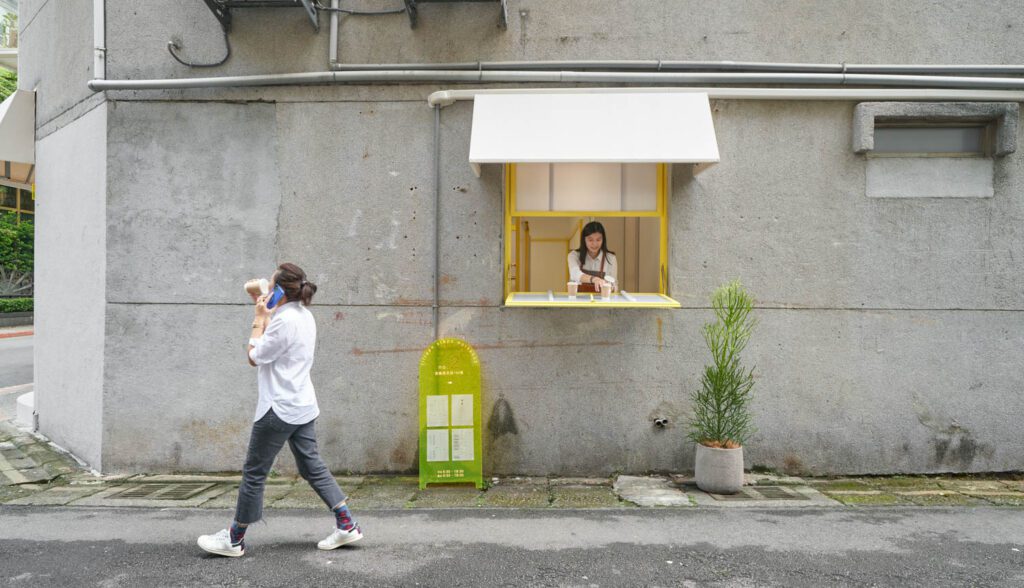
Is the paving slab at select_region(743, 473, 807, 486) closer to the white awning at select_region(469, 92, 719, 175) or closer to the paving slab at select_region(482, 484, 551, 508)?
the paving slab at select_region(482, 484, 551, 508)

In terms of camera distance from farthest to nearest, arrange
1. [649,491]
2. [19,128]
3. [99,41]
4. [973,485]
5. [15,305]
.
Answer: [15,305] → [19,128] → [99,41] → [973,485] → [649,491]

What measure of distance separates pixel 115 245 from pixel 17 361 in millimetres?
10460

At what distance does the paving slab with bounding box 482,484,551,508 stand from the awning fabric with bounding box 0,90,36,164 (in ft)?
24.0

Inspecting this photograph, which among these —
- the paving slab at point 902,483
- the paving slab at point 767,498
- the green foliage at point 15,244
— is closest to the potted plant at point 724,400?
the paving slab at point 767,498

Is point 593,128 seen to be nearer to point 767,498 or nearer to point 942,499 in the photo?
point 767,498

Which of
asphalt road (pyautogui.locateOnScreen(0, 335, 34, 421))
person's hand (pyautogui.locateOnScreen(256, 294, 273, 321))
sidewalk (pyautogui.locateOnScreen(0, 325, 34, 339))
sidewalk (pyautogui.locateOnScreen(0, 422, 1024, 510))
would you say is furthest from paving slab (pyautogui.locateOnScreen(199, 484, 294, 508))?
sidewalk (pyautogui.locateOnScreen(0, 325, 34, 339))

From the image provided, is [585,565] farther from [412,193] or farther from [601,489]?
[412,193]

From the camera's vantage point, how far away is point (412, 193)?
616 cm

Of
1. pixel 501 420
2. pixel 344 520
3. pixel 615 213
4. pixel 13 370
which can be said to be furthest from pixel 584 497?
pixel 13 370

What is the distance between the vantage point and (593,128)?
5543 millimetres

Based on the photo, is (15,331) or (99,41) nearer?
(99,41)

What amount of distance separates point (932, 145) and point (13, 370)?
16.1 meters

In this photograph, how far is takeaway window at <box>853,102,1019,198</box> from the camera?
5.96 metres

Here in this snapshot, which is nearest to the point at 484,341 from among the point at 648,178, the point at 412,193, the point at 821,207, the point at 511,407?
the point at 511,407
